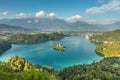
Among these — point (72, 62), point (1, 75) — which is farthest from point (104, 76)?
point (1, 75)

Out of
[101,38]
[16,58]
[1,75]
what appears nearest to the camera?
[1,75]

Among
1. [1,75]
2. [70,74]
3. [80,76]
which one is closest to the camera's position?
[1,75]

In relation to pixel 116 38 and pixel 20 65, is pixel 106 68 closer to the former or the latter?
pixel 20 65

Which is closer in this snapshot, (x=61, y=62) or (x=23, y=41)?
(x=61, y=62)

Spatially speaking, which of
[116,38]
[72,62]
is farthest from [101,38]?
[72,62]

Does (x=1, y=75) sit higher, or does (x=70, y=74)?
(x=1, y=75)

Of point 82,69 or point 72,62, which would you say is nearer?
point 82,69

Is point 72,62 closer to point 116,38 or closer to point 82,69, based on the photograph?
point 82,69

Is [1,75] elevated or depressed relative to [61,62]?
elevated

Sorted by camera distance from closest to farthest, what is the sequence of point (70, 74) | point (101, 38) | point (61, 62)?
1. point (70, 74)
2. point (61, 62)
3. point (101, 38)
